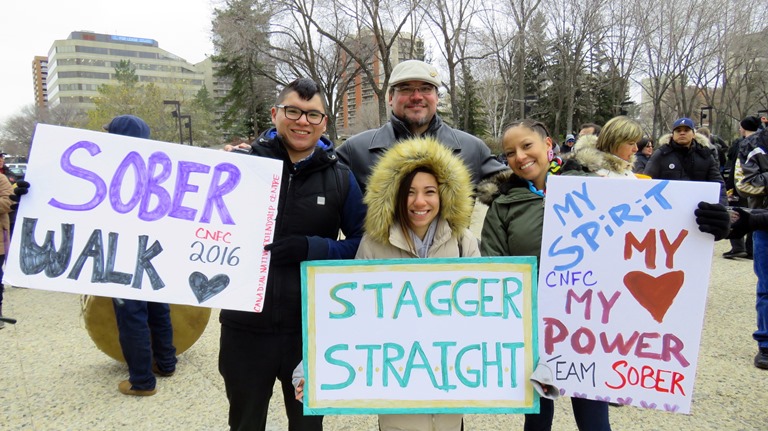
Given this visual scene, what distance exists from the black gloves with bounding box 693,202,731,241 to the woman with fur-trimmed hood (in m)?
0.92

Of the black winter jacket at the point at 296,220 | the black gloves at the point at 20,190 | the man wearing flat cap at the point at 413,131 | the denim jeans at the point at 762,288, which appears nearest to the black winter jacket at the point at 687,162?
the denim jeans at the point at 762,288

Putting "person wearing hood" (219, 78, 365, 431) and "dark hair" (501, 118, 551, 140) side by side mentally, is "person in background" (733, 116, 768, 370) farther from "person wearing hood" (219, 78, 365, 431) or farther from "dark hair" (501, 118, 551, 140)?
"person wearing hood" (219, 78, 365, 431)

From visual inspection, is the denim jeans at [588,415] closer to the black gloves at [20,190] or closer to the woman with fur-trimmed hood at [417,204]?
the woman with fur-trimmed hood at [417,204]

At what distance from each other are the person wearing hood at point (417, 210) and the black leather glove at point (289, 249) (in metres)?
0.27

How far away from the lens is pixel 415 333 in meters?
1.87

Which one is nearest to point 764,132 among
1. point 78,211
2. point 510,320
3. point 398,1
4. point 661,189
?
point 661,189

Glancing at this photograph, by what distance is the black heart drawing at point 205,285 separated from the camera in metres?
1.91

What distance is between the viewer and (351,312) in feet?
6.15

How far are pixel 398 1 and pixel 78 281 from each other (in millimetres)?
21542

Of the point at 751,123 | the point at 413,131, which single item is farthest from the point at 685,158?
the point at 413,131

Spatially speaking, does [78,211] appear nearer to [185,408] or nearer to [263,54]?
[185,408]

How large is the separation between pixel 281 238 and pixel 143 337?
6.88 feet

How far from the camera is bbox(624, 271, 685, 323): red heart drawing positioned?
192 centimetres

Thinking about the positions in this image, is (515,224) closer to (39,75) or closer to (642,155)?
(642,155)
